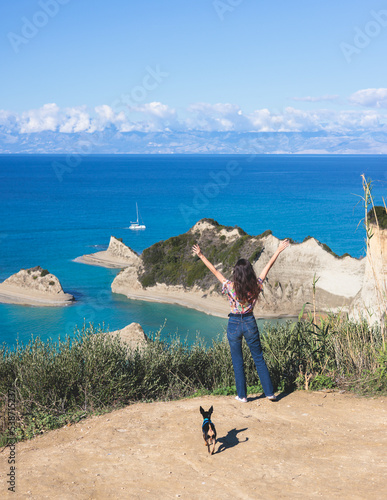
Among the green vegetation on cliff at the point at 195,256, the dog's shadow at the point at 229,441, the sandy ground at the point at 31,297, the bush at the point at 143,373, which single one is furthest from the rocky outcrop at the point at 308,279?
the dog's shadow at the point at 229,441

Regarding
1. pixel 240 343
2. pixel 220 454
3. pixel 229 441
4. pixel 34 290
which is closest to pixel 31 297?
pixel 34 290

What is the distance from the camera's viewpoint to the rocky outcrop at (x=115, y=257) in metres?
53.3

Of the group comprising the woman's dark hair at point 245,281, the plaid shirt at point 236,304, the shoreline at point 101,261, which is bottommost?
the shoreline at point 101,261

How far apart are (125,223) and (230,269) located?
48481mm

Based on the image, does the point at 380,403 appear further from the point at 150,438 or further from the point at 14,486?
the point at 14,486

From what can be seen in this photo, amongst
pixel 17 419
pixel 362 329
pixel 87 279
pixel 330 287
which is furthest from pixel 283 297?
pixel 17 419

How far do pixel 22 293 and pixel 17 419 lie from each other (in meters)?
35.0

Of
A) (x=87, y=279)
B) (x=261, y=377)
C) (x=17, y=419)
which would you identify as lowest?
(x=87, y=279)

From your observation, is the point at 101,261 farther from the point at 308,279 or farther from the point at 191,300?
the point at 308,279

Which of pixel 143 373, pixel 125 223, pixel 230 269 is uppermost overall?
pixel 143 373

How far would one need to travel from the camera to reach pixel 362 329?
9.28 meters

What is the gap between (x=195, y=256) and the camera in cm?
4109

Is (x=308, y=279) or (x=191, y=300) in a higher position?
(x=308, y=279)

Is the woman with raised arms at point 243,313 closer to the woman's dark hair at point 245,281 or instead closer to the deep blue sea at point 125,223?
the woman's dark hair at point 245,281
